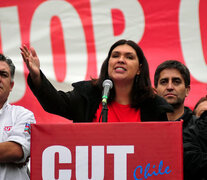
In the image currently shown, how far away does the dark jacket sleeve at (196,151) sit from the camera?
2.83 meters

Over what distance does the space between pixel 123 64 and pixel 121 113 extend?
37cm

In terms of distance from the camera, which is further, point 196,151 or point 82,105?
point 82,105

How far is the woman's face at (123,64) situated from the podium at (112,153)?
860 millimetres

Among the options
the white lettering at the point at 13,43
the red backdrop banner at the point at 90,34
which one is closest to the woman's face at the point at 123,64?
the red backdrop banner at the point at 90,34

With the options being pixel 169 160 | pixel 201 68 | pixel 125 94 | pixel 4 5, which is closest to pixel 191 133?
pixel 125 94

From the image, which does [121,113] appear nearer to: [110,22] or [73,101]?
[73,101]

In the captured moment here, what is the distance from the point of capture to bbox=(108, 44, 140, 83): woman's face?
3.06m

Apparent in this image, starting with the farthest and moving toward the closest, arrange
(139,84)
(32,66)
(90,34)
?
(90,34) < (139,84) < (32,66)

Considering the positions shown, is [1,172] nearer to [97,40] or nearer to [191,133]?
[191,133]

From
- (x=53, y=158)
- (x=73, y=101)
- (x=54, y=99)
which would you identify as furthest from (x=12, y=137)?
(x=53, y=158)

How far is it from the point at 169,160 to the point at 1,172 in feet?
3.94

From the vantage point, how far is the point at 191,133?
9.69ft

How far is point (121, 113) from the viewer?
299 cm

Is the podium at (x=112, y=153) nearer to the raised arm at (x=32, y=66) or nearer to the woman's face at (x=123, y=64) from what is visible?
the raised arm at (x=32, y=66)
